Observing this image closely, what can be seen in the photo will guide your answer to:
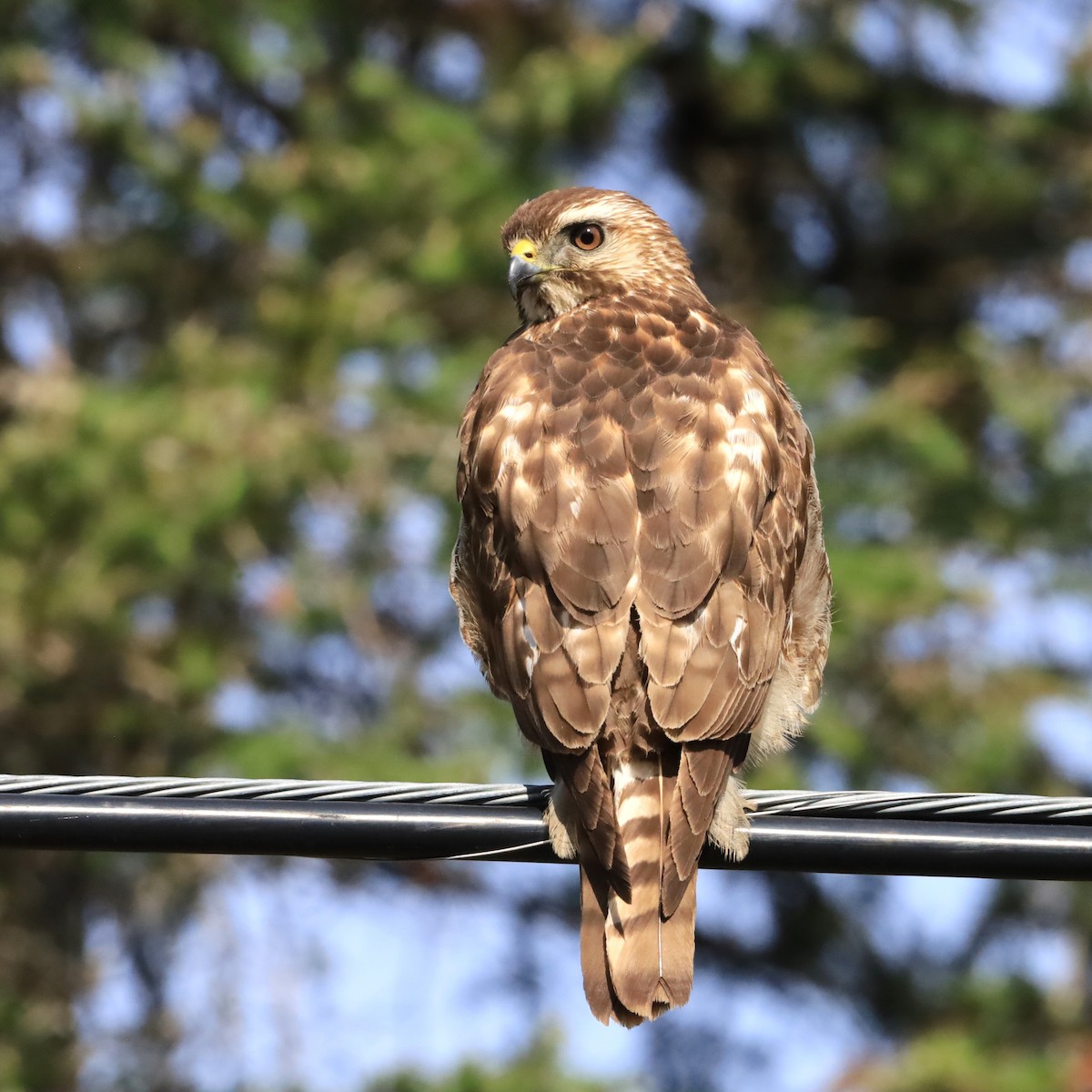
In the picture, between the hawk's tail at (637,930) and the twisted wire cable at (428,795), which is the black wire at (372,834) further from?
the hawk's tail at (637,930)

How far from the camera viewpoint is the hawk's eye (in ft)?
19.6

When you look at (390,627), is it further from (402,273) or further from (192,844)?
(192,844)

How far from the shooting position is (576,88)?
10.9 metres

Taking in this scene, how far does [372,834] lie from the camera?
318 centimetres

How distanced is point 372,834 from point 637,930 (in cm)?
82

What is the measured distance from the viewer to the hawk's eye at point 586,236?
5969mm

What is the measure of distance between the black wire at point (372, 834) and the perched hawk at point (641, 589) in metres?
0.35

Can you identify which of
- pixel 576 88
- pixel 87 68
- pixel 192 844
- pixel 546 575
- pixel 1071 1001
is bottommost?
pixel 192 844

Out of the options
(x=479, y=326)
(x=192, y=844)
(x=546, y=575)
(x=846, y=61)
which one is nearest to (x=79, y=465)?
(x=479, y=326)

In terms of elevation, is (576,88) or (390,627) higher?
(576,88)

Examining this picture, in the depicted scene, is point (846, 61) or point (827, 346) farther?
point (846, 61)

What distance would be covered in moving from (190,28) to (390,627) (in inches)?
152

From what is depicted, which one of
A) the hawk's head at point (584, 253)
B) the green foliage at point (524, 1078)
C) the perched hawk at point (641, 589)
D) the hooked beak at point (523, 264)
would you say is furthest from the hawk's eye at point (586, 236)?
the green foliage at point (524, 1078)

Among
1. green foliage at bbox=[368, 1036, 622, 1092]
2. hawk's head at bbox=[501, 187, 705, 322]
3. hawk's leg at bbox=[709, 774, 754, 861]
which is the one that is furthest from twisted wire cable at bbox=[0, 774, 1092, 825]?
green foliage at bbox=[368, 1036, 622, 1092]
